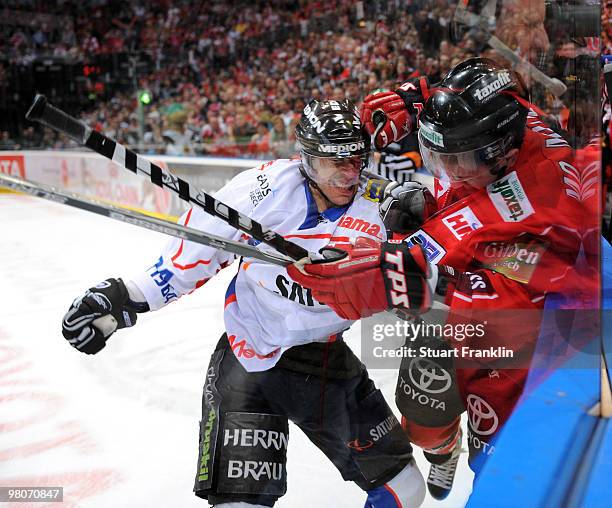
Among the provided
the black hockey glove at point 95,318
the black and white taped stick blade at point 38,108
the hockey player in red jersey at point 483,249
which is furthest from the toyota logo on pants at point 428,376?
the black and white taped stick blade at point 38,108

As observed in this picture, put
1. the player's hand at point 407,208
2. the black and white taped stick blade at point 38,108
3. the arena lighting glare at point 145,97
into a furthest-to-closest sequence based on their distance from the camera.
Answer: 1. the arena lighting glare at point 145,97
2. the player's hand at point 407,208
3. the black and white taped stick blade at point 38,108

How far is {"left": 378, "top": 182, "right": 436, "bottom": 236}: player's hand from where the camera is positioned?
3.91 ft

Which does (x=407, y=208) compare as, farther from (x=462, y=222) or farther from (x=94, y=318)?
(x=94, y=318)

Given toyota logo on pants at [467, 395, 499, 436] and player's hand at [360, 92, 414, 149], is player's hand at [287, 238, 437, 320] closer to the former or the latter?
toyota logo on pants at [467, 395, 499, 436]

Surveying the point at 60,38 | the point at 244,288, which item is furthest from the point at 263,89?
the point at 244,288

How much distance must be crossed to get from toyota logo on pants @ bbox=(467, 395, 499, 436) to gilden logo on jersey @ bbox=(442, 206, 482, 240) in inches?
11.2

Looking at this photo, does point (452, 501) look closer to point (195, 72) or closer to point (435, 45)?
point (435, 45)

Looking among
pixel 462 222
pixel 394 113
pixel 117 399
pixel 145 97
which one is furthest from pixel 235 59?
pixel 462 222

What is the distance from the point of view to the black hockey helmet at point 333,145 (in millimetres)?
1244

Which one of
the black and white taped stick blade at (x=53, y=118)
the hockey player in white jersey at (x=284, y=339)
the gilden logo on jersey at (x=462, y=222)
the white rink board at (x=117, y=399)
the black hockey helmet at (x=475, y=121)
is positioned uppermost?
the black and white taped stick blade at (x=53, y=118)

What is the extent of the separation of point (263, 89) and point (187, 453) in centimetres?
327

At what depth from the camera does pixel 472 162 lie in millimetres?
1037

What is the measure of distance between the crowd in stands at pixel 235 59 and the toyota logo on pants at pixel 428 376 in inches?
46.2

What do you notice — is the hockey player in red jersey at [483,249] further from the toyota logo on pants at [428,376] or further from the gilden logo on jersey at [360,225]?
the gilden logo on jersey at [360,225]
